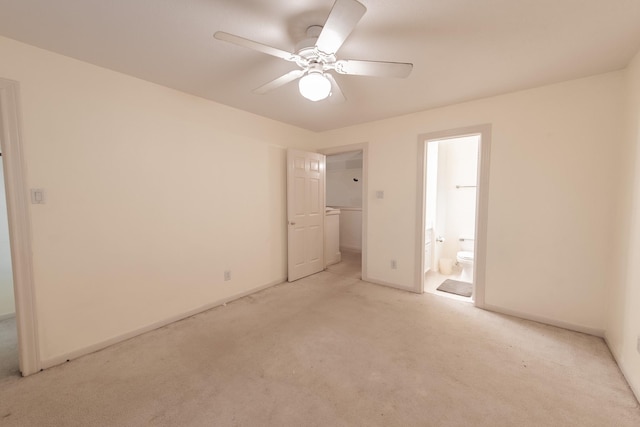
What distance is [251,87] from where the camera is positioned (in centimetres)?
245

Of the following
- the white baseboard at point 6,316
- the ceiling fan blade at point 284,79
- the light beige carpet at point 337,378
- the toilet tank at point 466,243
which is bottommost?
the light beige carpet at point 337,378

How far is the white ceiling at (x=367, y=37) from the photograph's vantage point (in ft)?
4.58

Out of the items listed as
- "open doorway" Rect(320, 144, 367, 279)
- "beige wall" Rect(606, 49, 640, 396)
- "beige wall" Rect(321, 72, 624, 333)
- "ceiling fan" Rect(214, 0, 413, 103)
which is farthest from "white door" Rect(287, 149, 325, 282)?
"beige wall" Rect(606, 49, 640, 396)

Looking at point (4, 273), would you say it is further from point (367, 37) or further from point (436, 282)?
point (436, 282)

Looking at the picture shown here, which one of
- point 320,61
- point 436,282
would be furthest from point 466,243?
point 320,61

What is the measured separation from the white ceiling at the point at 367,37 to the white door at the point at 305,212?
147cm

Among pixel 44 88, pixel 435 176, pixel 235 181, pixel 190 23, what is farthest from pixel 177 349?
pixel 435 176

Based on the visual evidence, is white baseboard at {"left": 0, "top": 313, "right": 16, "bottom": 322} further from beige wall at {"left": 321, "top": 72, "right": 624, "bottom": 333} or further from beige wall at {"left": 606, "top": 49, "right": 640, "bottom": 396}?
beige wall at {"left": 606, "top": 49, "right": 640, "bottom": 396}

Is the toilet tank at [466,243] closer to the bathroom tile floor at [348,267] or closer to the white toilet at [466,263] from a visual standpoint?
the white toilet at [466,263]

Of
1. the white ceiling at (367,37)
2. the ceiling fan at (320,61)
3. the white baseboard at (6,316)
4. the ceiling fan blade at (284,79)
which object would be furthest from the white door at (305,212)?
the white baseboard at (6,316)

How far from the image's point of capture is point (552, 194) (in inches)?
94.4

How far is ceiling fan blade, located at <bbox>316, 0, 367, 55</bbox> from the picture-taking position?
110 cm

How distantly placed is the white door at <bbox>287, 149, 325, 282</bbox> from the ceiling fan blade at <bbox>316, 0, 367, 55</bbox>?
2.26m

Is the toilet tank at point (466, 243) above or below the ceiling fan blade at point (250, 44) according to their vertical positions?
below
